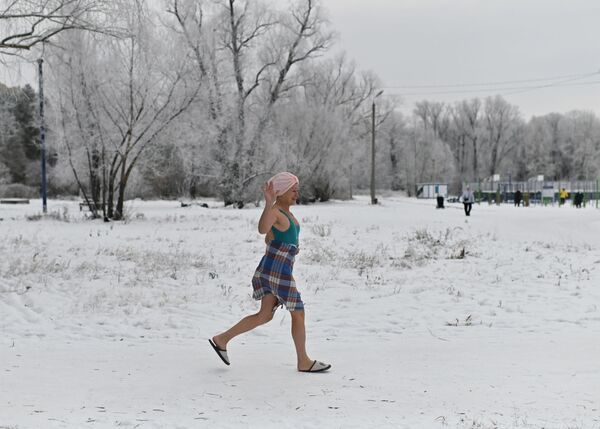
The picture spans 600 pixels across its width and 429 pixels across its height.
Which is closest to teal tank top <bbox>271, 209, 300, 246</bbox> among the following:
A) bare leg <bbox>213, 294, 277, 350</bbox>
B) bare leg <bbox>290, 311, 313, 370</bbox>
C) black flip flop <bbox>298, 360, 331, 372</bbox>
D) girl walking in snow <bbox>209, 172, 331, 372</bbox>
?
girl walking in snow <bbox>209, 172, 331, 372</bbox>

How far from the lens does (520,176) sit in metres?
95.0

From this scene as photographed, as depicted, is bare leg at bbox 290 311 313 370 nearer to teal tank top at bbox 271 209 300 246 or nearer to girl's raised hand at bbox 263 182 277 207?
teal tank top at bbox 271 209 300 246

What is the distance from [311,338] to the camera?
6.97m

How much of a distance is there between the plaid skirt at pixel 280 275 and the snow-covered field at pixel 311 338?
70 cm

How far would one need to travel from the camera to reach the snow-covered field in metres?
4.19

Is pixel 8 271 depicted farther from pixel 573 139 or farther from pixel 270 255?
pixel 573 139

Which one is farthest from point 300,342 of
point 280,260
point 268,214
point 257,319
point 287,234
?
point 268,214

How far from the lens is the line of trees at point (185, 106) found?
21359 mm

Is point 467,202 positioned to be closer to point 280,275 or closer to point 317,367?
point 317,367

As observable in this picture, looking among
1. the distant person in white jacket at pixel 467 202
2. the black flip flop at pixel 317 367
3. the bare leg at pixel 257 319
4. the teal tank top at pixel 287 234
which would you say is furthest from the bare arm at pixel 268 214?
the distant person in white jacket at pixel 467 202

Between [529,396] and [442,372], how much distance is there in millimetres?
933

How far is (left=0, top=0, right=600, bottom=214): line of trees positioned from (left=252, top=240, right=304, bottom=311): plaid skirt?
338 inches

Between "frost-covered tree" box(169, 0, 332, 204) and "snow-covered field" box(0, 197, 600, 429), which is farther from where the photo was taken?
"frost-covered tree" box(169, 0, 332, 204)

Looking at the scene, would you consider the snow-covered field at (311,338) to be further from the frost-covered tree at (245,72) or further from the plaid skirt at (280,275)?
the frost-covered tree at (245,72)
